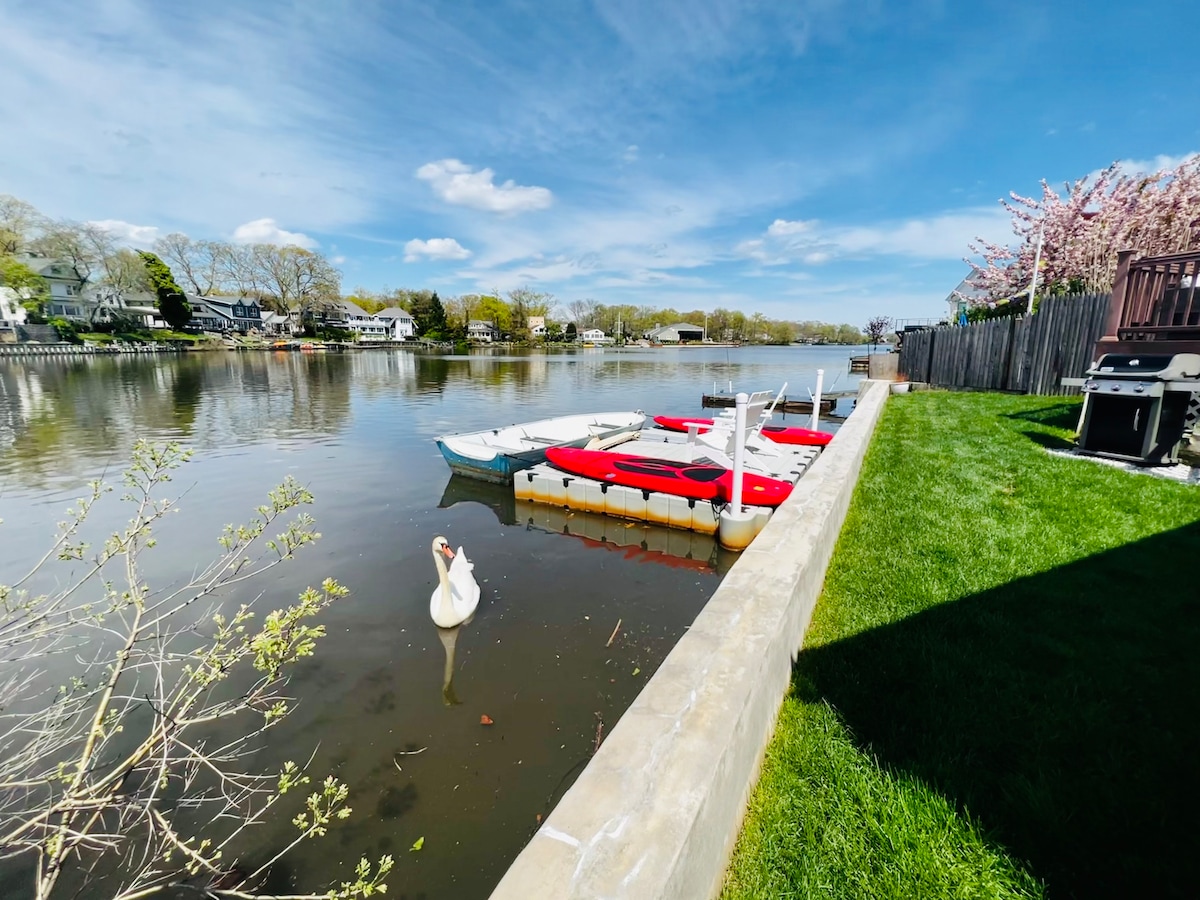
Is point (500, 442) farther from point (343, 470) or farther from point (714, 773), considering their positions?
point (714, 773)

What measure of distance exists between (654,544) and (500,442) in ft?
19.3

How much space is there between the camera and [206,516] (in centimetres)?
960

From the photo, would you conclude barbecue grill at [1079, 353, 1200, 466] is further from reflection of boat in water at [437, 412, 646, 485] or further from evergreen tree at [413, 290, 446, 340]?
evergreen tree at [413, 290, 446, 340]

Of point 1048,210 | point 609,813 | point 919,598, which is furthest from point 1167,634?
point 1048,210

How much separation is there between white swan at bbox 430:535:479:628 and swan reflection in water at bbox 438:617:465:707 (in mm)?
72

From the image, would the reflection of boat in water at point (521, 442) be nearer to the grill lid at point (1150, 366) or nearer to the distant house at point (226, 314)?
the grill lid at point (1150, 366)

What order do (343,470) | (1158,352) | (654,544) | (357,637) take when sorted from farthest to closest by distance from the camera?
(343,470), (654,544), (1158,352), (357,637)

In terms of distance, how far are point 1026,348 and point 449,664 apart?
1536cm

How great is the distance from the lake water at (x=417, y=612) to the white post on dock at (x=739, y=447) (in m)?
1.00

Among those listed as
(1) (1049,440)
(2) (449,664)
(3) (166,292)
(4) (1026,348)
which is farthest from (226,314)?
(1) (1049,440)

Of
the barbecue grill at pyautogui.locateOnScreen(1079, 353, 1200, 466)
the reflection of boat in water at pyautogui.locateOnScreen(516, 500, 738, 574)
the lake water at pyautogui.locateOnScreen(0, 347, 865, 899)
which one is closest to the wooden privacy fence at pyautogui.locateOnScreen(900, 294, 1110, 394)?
the barbecue grill at pyautogui.locateOnScreen(1079, 353, 1200, 466)

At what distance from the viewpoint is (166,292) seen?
61.3 metres

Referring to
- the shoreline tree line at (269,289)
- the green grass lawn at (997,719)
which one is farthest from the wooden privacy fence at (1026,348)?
the shoreline tree line at (269,289)

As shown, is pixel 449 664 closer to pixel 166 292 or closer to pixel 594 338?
pixel 166 292
